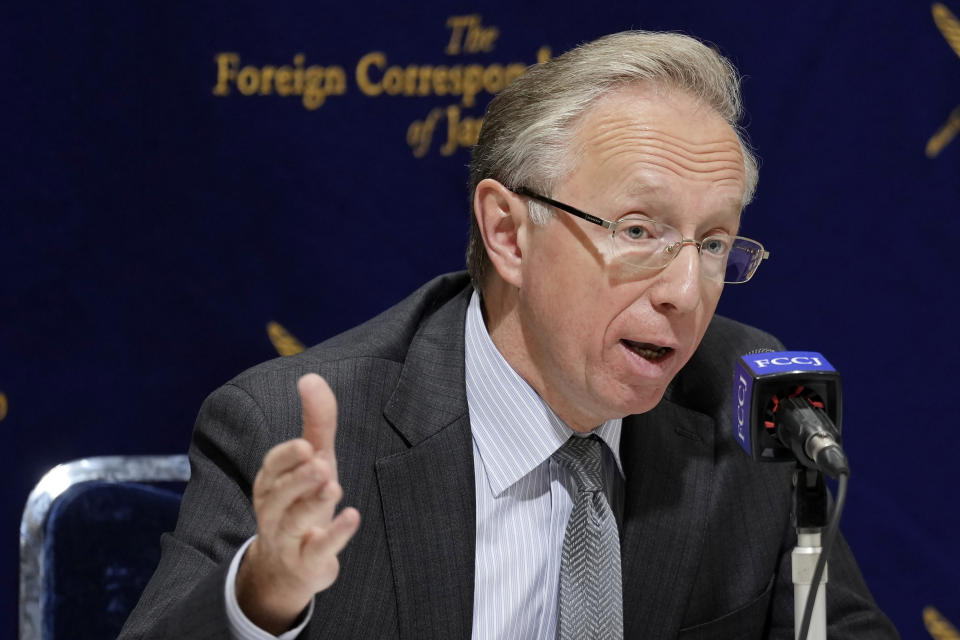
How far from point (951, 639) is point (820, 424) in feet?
4.83

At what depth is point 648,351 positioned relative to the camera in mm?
1796

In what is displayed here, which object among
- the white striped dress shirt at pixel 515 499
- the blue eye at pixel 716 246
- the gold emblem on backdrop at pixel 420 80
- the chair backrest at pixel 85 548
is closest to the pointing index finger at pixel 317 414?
the white striped dress shirt at pixel 515 499

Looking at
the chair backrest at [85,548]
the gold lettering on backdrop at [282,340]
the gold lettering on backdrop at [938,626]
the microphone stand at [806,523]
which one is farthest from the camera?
the gold lettering on backdrop at [938,626]

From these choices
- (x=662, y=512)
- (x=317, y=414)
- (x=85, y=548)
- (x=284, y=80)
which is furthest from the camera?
(x=284, y=80)

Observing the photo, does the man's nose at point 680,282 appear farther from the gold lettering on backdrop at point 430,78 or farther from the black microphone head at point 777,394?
the gold lettering on backdrop at point 430,78

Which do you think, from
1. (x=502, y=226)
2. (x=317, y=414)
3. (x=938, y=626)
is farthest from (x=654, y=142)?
(x=938, y=626)

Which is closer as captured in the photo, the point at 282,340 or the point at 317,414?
the point at 317,414

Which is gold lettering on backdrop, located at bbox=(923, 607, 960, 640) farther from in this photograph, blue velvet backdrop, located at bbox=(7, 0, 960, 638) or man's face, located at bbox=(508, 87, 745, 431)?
man's face, located at bbox=(508, 87, 745, 431)

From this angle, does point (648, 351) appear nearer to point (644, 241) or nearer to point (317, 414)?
point (644, 241)

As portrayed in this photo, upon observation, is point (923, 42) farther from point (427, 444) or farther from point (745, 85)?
point (427, 444)

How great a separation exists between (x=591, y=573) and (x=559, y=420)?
0.26m

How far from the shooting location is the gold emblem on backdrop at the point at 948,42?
246cm

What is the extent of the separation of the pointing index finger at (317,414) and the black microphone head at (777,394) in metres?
0.54

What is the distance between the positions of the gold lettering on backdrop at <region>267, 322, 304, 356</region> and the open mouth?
3.01 ft
